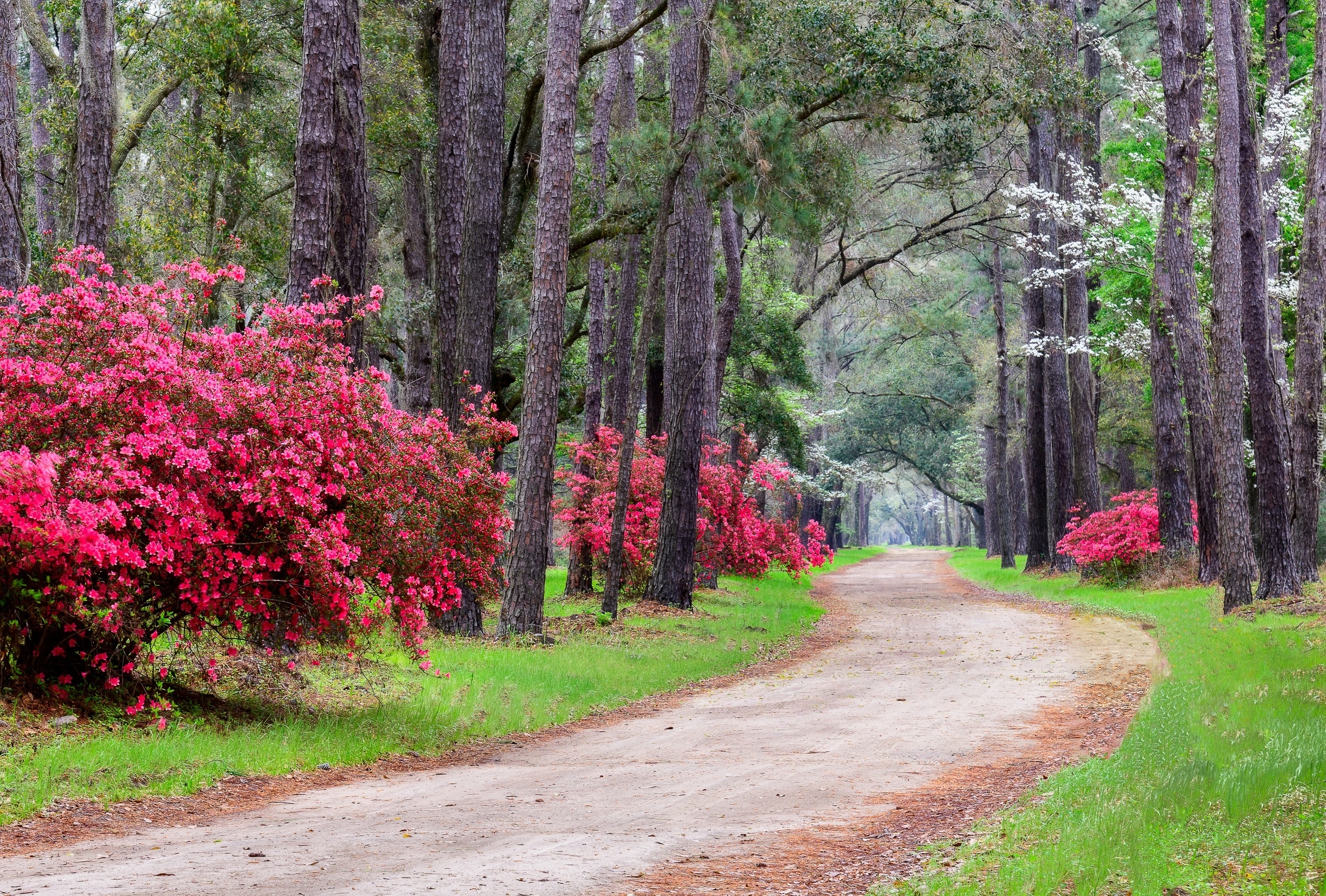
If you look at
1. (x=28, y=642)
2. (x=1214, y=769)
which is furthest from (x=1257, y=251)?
(x=28, y=642)

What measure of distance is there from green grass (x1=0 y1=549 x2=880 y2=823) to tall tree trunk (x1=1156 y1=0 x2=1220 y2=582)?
7.82 metres

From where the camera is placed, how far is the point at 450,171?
14.5 meters

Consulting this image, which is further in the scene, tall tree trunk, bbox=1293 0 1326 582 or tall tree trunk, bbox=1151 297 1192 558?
→ tall tree trunk, bbox=1151 297 1192 558

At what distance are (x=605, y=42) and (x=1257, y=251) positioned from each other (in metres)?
10.1

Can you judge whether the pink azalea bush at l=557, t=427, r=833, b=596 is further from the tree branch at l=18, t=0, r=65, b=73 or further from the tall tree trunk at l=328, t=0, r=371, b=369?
the tree branch at l=18, t=0, r=65, b=73

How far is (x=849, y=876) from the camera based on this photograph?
5098 millimetres

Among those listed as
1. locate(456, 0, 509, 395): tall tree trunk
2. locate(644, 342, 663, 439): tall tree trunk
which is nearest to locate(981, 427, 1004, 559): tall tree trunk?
locate(644, 342, 663, 439): tall tree trunk

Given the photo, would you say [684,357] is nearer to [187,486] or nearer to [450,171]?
[450,171]

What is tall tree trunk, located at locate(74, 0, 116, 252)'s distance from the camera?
14031mm

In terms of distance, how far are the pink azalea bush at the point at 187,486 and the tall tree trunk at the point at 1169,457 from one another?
1790 centimetres

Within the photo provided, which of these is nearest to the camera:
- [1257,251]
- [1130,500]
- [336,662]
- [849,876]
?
[849,876]

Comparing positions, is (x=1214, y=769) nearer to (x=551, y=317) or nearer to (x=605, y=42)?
(x=551, y=317)

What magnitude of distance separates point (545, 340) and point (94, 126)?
255 inches

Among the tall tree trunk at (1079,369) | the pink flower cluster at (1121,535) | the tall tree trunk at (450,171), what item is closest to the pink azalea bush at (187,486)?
the tall tree trunk at (450,171)
